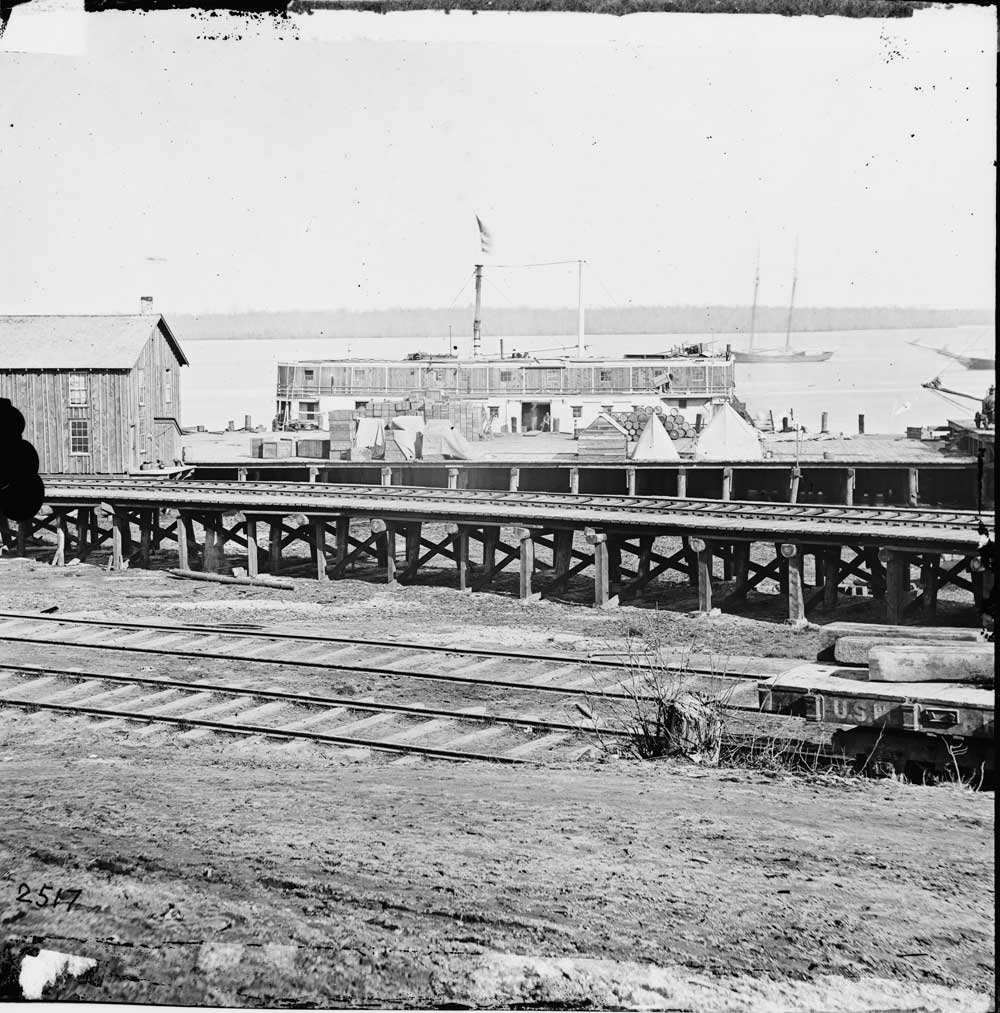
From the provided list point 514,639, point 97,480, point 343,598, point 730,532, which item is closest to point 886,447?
point 730,532

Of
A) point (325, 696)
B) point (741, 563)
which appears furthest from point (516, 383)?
point (325, 696)

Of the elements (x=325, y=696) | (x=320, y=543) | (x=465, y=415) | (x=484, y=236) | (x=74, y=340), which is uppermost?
(x=484, y=236)

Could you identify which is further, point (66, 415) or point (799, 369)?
point (66, 415)

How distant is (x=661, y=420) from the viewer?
9617mm

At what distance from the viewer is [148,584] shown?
917 cm

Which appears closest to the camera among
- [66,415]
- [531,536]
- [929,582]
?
[66,415]

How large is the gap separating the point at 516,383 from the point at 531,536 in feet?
4.78

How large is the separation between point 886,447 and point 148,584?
5.96 metres

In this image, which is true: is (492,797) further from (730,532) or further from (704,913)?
(730,532)

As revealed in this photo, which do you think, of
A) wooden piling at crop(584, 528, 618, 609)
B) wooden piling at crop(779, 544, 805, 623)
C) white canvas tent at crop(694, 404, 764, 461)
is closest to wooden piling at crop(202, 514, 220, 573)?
wooden piling at crop(584, 528, 618, 609)

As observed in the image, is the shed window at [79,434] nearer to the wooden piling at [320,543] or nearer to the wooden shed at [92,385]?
the wooden shed at [92,385]

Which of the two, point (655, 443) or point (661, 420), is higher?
point (661, 420)

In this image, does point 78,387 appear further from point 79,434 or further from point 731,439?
point 731,439

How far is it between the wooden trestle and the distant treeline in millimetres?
2009
